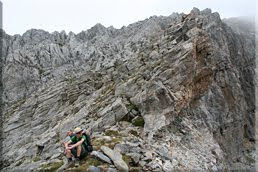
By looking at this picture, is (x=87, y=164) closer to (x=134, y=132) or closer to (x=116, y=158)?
(x=116, y=158)

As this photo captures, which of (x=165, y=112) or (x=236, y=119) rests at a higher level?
(x=165, y=112)

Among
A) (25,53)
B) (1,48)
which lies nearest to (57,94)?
(25,53)

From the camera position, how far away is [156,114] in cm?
2739

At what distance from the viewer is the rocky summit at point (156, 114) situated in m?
Result: 21.9

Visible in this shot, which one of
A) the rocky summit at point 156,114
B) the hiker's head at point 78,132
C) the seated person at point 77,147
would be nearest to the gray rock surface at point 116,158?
the rocky summit at point 156,114

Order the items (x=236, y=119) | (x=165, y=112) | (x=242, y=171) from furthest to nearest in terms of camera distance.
→ (x=236, y=119) → (x=242, y=171) → (x=165, y=112)

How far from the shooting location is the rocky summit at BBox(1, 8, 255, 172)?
21.9 meters

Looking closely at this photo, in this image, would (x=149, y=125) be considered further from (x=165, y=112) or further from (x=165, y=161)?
(x=165, y=161)

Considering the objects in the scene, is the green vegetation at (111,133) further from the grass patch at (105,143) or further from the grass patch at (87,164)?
the grass patch at (87,164)

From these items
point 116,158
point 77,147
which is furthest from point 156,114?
point 77,147

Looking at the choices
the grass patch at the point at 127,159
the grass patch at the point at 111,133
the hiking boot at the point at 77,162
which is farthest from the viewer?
the grass patch at the point at 111,133

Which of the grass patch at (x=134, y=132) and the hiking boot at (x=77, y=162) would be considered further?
the grass patch at (x=134, y=132)

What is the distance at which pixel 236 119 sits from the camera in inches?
1747

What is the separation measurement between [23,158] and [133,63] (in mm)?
18533
